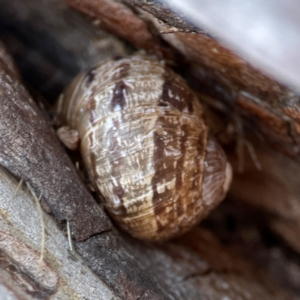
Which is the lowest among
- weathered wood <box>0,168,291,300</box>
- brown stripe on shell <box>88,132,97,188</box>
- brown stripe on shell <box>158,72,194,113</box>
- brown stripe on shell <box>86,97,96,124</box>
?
weathered wood <box>0,168,291,300</box>

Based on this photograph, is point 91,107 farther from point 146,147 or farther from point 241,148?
point 241,148

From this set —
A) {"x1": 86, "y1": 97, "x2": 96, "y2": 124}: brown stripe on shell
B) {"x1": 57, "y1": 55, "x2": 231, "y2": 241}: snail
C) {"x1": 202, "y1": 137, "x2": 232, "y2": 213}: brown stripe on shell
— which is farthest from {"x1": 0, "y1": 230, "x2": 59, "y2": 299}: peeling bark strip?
{"x1": 202, "y1": 137, "x2": 232, "y2": 213}: brown stripe on shell

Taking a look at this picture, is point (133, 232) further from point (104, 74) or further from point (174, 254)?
point (104, 74)

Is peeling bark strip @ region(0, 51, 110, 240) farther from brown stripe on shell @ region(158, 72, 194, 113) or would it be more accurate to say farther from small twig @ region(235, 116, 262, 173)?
small twig @ region(235, 116, 262, 173)

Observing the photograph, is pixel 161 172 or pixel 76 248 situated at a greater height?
pixel 161 172

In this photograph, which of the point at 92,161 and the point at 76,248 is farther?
the point at 92,161

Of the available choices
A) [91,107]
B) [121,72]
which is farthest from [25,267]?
Answer: [121,72]
